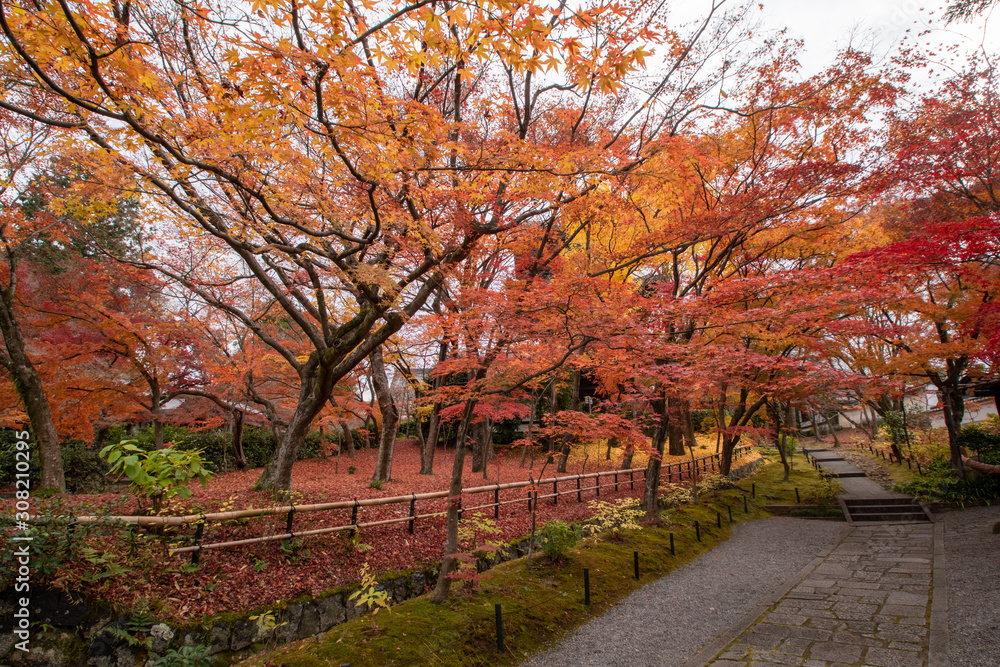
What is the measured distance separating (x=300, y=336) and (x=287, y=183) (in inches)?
540

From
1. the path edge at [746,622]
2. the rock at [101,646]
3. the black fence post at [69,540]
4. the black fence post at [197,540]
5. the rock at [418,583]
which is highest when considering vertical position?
the black fence post at [69,540]

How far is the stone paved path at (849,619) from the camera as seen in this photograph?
Result: 5.33 metres

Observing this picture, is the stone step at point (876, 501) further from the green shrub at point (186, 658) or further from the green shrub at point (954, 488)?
the green shrub at point (186, 658)

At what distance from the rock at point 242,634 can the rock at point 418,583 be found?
2322 mm

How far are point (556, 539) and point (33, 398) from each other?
977 cm

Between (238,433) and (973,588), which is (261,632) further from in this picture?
(238,433)

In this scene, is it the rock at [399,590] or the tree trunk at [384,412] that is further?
the tree trunk at [384,412]

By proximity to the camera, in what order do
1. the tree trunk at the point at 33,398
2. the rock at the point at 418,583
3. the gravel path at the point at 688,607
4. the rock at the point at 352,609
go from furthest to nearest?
the tree trunk at the point at 33,398, the rock at the point at 418,583, the rock at the point at 352,609, the gravel path at the point at 688,607

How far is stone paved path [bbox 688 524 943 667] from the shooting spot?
17.5 feet

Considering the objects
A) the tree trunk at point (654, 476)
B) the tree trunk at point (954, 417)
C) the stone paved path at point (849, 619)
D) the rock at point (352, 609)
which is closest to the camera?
the stone paved path at point (849, 619)

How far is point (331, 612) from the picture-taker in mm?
5879

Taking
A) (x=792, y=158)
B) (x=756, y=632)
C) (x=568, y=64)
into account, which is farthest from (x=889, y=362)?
(x=568, y=64)

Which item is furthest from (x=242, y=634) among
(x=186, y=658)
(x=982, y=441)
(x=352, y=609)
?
(x=982, y=441)

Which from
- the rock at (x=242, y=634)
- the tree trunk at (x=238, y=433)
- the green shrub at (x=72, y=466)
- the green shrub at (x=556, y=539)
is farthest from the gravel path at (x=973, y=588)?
the green shrub at (x=72, y=466)
